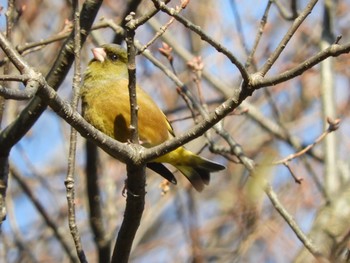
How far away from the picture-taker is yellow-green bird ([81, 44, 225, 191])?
3.95 metres

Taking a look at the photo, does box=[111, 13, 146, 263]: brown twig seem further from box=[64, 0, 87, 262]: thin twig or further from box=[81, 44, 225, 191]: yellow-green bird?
box=[81, 44, 225, 191]: yellow-green bird

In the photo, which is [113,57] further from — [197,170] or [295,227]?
[295,227]

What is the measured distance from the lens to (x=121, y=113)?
394 centimetres

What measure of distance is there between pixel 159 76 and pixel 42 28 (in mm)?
1326

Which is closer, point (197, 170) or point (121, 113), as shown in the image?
point (121, 113)

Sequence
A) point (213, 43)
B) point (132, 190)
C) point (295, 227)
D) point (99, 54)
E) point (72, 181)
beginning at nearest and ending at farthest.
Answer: point (213, 43) < point (72, 181) < point (132, 190) < point (295, 227) < point (99, 54)

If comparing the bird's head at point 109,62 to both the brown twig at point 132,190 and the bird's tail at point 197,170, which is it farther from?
the brown twig at point 132,190

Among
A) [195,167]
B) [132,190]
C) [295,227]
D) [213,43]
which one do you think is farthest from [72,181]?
[195,167]

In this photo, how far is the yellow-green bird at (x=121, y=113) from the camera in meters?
3.95

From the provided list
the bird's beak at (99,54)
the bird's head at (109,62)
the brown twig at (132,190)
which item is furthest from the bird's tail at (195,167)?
the brown twig at (132,190)

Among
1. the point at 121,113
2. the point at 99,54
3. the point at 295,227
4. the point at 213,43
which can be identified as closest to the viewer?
the point at 213,43

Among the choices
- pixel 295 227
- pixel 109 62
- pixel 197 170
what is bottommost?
pixel 295 227

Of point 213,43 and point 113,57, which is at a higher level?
point 113,57

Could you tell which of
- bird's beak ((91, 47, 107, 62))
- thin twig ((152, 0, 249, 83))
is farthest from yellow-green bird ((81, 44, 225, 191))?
thin twig ((152, 0, 249, 83))
